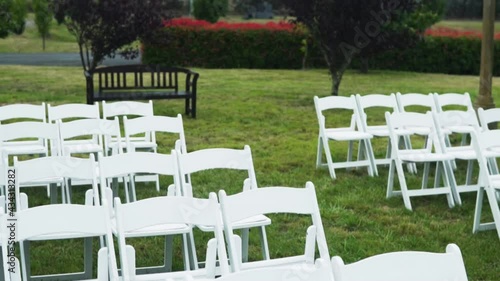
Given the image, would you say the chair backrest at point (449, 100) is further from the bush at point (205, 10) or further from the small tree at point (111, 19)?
the bush at point (205, 10)

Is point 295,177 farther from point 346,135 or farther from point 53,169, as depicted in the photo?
point 53,169

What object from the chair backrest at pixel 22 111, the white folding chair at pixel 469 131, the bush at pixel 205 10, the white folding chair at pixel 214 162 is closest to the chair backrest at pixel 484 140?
the white folding chair at pixel 469 131

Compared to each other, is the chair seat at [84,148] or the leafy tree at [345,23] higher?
the leafy tree at [345,23]

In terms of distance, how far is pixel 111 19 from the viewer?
54.7 ft

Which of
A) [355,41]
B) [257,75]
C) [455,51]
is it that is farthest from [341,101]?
[455,51]

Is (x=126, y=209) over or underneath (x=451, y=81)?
over

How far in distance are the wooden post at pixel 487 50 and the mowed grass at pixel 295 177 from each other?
1284mm

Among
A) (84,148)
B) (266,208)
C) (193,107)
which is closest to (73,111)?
(84,148)

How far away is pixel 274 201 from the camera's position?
4492 millimetres

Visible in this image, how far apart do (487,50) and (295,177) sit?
3.31 metres

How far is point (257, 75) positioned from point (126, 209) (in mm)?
19107

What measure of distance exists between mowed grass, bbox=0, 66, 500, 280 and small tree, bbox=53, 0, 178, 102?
4.37 feet

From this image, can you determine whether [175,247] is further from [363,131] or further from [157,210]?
[363,131]

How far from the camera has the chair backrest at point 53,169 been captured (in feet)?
17.2
